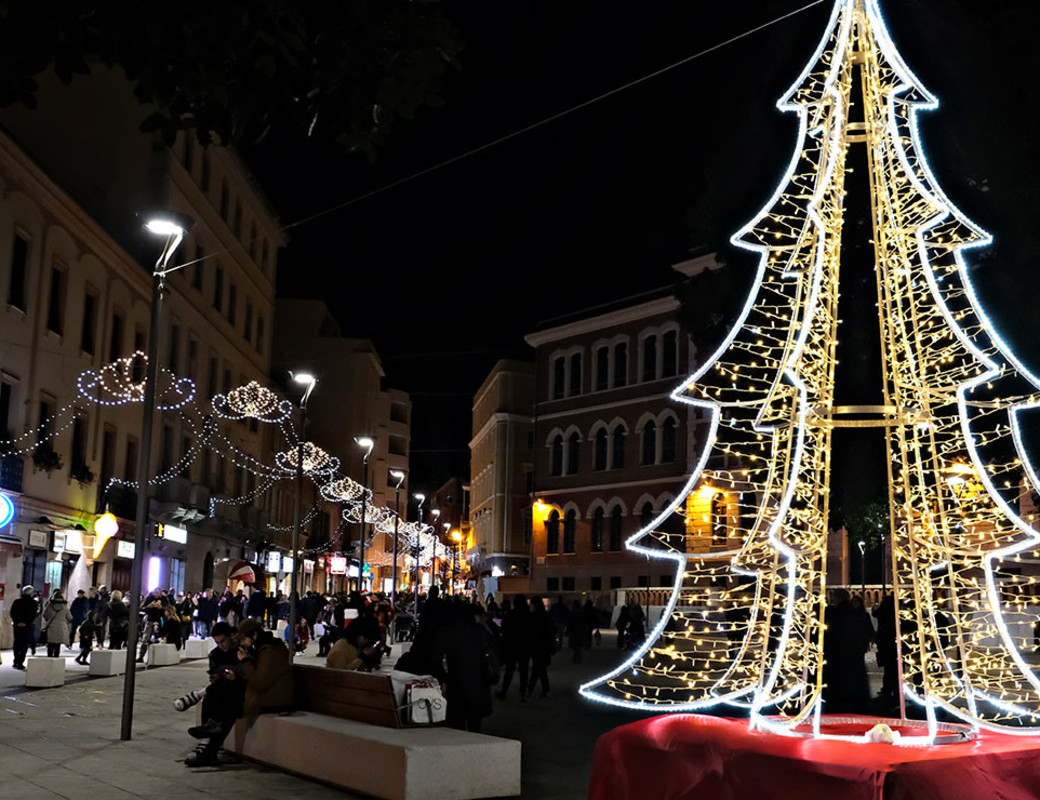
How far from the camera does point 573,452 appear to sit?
2618 inches

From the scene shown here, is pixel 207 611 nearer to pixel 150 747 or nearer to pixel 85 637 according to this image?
pixel 85 637

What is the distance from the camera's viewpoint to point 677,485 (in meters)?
59.7

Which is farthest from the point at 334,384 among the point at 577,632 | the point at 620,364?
the point at 577,632

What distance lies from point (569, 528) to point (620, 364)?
8593mm

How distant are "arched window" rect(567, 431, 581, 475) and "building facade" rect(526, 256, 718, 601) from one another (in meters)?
0.05

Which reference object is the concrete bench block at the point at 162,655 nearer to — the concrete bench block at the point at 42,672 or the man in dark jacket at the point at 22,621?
the man in dark jacket at the point at 22,621

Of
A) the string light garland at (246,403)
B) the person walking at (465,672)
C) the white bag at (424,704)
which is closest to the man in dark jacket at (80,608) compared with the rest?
the string light garland at (246,403)

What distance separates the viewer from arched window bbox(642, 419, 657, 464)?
6131 centimetres

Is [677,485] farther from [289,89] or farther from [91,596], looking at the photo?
[289,89]

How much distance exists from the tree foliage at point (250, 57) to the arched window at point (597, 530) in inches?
2304

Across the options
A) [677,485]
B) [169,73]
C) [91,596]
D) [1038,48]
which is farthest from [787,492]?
[677,485]

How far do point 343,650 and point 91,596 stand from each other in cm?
2004

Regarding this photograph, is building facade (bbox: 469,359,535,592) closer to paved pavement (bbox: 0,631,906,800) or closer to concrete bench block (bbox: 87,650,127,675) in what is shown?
concrete bench block (bbox: 87,650,127,675)

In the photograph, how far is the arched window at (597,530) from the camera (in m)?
63.7
